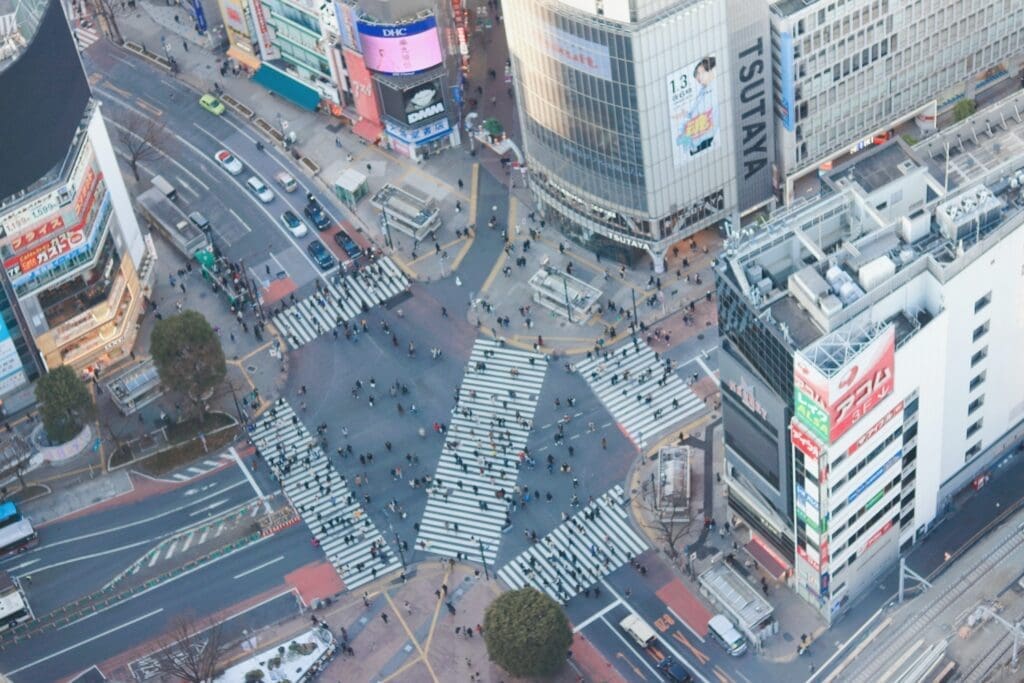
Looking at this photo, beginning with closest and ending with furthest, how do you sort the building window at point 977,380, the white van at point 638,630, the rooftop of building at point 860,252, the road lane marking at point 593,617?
the rooftop of building at point 860,252, the building window at point 977,380, the white van at point 638,630, the road lane marking at point 593,617

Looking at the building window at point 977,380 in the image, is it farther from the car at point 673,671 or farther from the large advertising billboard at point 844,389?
the car at point 673,671

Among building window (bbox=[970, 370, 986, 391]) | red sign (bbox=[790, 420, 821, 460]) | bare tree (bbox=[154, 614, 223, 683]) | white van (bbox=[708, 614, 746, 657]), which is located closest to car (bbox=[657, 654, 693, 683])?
white van (bbox=[708, 614, 746, 657])

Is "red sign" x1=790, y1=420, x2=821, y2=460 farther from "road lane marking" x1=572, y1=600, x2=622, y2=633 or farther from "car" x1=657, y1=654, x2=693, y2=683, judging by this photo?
"road lane marking" x1=572, y1=600, x2=622, y2=633

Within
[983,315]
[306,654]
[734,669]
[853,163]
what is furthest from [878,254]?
[306,654]

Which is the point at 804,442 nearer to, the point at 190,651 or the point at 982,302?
the point at 982,302

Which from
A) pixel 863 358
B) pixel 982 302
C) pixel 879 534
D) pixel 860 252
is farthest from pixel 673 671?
pixel 982 302

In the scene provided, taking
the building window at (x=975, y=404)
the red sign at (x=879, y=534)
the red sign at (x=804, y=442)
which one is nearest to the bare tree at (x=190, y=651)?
the red sign at (x=804, y=442)
